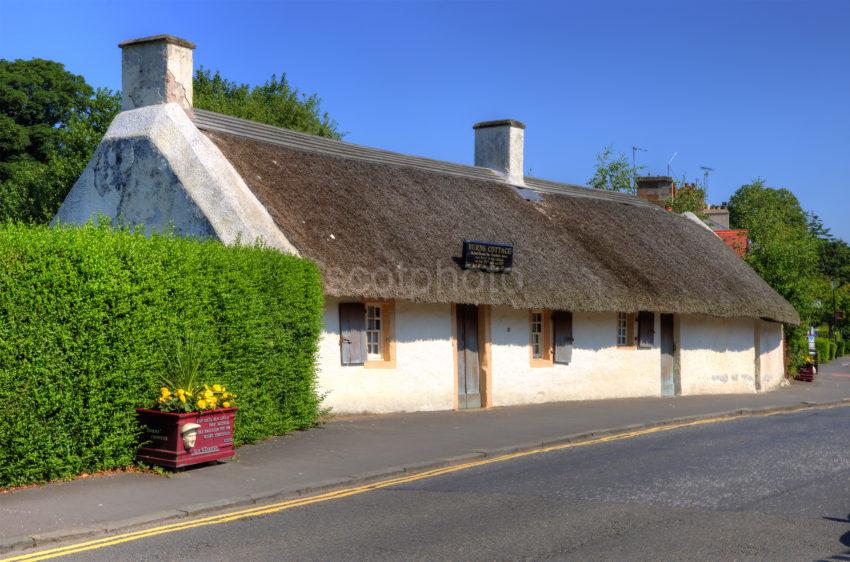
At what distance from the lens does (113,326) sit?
32.3 feet

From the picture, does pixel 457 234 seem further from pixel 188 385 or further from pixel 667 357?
pixel 188 385

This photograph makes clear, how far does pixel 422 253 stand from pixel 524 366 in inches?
149

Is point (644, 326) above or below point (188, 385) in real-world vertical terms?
above

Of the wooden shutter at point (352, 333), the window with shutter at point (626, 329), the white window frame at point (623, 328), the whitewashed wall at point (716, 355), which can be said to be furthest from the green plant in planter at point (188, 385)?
the whitewashed wall at point (716, 355)

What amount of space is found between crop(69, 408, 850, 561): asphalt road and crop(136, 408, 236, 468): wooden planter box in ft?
7.16

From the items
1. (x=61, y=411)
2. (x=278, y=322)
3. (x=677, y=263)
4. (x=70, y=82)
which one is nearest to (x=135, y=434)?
(x=61, y=411)

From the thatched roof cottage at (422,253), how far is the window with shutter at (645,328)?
4 cm

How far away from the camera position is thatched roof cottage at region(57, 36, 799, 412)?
15562mm

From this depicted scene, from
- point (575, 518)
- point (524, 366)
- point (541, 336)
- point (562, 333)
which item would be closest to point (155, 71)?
point (524, 366)

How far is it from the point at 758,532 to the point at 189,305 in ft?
22.8

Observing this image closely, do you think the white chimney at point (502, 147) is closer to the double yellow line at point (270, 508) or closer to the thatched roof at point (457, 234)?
the thatched roof at point (457, 234)

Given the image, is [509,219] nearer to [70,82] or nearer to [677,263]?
[677,263]

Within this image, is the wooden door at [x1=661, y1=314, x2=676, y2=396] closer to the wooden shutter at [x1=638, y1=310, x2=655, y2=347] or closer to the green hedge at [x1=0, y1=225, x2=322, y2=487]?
the wooden shutter at [x1=638, y1=310, x2=655, y2=347]

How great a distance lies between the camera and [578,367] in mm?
20672
